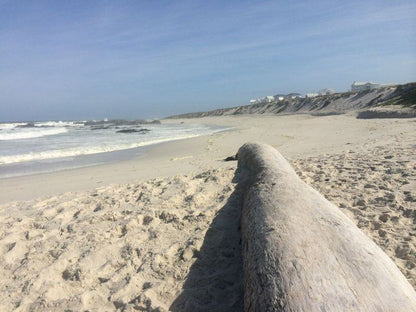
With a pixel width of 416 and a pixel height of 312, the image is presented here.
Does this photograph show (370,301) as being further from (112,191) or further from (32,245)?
(112,191)

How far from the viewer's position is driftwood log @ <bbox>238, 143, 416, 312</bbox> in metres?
1.92

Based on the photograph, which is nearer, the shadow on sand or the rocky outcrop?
the shadow on sand

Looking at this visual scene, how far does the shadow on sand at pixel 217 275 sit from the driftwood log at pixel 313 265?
23cm

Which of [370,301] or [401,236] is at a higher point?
[370,301]

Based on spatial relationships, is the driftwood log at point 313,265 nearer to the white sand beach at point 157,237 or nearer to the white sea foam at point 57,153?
the white sand beach at point 157,237

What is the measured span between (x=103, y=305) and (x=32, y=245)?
1.54m

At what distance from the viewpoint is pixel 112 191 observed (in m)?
5.96

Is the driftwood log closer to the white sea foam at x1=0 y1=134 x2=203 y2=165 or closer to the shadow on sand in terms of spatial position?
the shadow on sand

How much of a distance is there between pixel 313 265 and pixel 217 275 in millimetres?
954

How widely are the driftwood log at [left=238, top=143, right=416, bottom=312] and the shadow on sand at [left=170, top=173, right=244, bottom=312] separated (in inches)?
8.9

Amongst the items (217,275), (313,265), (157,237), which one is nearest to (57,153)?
(157,237)

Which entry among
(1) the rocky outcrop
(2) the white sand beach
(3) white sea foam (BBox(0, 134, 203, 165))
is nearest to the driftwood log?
(2) the white sand beach

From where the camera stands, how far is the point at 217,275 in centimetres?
284

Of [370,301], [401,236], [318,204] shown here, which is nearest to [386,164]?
[401,236]
